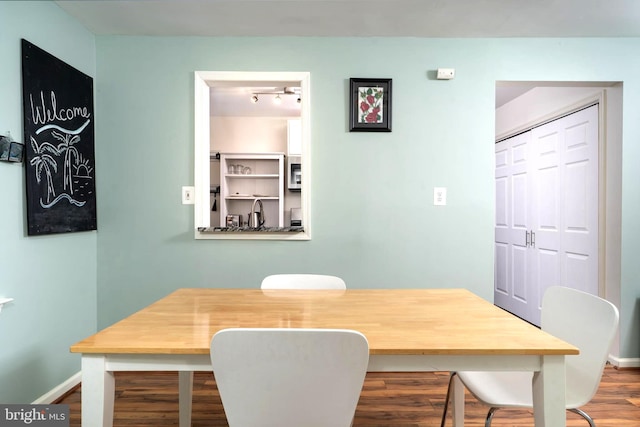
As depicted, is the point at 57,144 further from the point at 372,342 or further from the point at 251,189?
the point at 251,189

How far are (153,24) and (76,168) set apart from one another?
1.07 m

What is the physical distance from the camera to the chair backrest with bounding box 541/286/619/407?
1288 millimetres

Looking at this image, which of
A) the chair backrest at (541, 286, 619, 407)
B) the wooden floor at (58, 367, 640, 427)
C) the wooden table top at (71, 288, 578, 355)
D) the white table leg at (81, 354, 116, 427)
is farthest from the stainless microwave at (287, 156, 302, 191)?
the white table leg at (81, 354, 116, 427)

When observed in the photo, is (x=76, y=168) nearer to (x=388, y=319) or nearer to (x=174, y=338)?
(x=174, y=338)

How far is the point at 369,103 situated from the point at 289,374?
2.17 m

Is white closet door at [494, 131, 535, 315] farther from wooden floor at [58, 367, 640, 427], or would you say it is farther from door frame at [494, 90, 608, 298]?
wooden floor at [58, 367, 640, 427]

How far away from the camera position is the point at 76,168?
7.94 ft

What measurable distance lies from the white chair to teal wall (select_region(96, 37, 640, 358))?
1206 mm

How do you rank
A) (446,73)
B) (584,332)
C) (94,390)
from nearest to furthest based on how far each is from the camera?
(94,390), (584,332), (446,73)

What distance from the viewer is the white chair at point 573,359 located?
130 cm

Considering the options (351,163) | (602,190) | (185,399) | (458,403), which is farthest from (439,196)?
(185,399)

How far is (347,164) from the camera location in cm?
275

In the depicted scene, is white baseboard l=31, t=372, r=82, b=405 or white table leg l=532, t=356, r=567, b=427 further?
white baseboard l=31, t=372, r=82, b=405

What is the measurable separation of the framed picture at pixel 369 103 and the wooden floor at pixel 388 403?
5.71 feet
